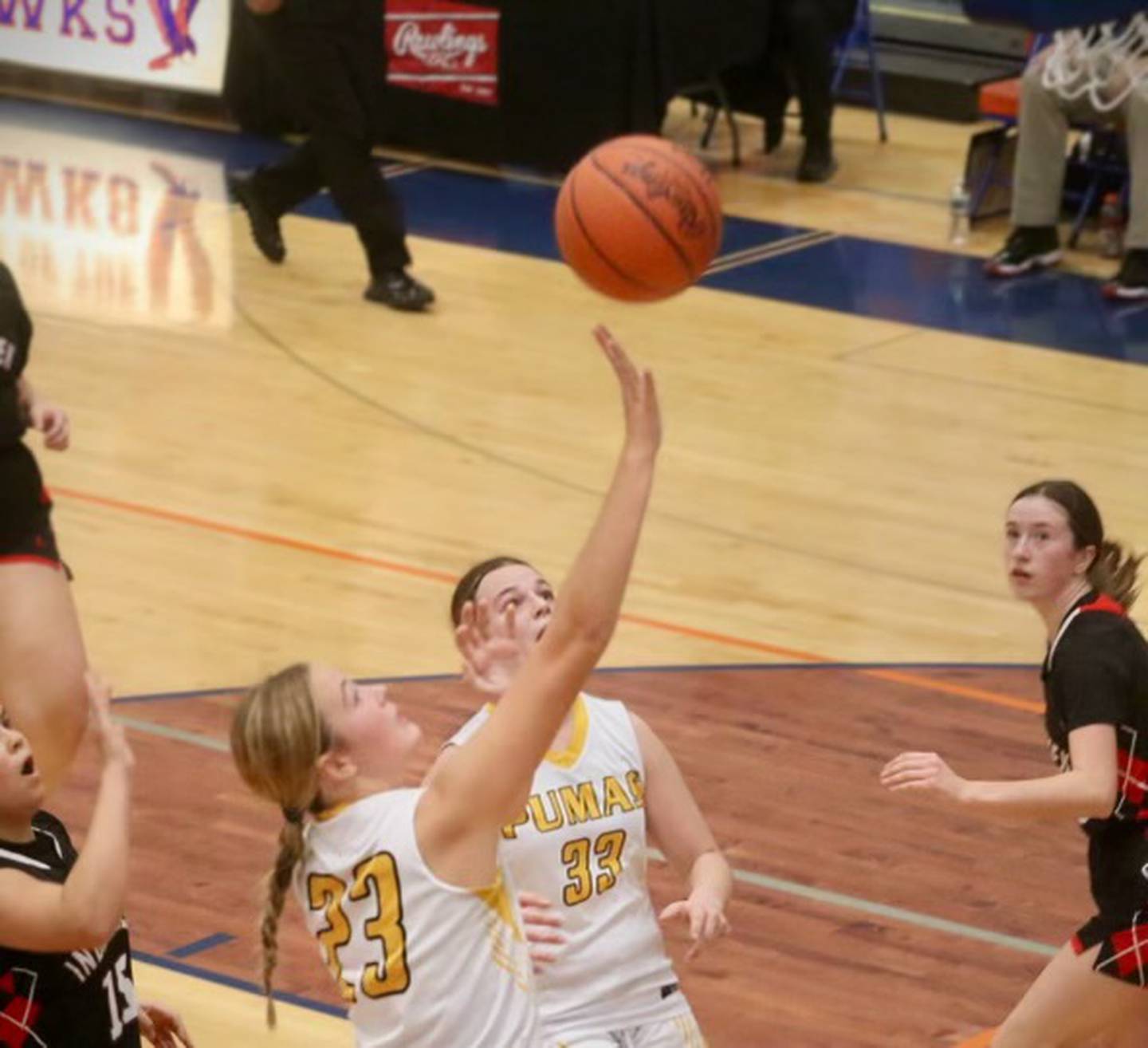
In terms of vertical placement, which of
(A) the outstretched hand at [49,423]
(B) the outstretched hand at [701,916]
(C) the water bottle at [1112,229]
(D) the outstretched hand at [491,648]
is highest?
(D) the outstretched hand at [491,648]

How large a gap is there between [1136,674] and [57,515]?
5.12 m

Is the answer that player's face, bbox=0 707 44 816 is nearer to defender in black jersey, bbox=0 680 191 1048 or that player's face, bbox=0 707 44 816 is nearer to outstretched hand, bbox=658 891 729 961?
defender in black jersey, bbox=0 680 191 1048

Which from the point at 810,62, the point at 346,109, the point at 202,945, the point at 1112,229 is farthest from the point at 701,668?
the point at 810,62

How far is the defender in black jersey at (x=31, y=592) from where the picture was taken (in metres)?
5.71

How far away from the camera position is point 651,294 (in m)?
5.19

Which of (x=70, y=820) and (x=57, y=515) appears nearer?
(x=70, y=820)

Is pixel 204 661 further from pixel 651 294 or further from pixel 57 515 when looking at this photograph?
pixel 651 294

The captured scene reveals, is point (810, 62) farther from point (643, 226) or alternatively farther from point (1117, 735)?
point (1117, 735)

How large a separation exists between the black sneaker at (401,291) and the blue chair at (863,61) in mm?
4763

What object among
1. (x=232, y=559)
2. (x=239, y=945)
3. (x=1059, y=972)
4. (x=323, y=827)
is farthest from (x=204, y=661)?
(x=323, y=827)

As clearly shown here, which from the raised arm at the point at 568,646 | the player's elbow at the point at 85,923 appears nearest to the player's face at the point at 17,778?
the player's elbow at the point at 85,923

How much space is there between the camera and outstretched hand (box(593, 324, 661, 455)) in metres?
3.39

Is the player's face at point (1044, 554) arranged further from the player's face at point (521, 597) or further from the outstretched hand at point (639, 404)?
the outstretched hand at point (639, 404)

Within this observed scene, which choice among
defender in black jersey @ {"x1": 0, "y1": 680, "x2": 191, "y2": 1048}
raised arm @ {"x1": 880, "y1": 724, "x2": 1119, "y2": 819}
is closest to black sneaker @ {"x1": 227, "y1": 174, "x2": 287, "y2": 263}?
raised arm @ {"x1": 880, "y1": 724, "x2": 1119, "y2": 819}
